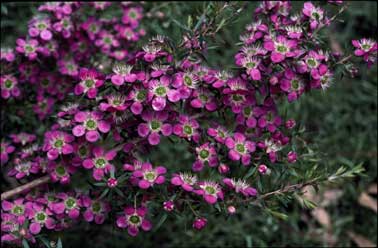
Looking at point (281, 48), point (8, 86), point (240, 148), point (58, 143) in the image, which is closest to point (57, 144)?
point (58, 143)

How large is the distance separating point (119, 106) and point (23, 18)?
83.8 inches

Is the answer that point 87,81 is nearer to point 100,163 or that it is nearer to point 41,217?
point 100,163

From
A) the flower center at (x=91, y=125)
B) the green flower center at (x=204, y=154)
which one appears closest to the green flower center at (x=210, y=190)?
the green flower center at (x=204, y=154)

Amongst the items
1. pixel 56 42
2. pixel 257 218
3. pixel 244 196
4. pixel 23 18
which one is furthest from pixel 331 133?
pixel 23 18

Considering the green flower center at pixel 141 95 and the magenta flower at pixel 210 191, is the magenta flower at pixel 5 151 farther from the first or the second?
the magenta flower at pixel 210 191

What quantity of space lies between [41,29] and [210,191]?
119cm

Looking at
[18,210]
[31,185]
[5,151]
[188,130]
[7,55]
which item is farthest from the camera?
[7,55]

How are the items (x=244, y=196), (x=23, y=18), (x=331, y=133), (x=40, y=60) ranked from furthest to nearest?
(x=23, y=18) < (x=331, y=133) < (x=40, y=60) < (x=244, y=196)

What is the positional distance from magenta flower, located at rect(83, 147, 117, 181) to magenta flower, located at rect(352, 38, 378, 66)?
102 centimetres

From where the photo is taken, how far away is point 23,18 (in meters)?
3.89

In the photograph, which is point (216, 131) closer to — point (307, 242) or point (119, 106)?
point (119, 106)

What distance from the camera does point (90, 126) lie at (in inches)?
84.0

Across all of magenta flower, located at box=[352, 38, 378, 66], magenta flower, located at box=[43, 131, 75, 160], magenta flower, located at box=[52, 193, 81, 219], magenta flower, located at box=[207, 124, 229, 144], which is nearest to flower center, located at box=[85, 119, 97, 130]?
magenta flower, located at box=[43, 131, 75, 160]

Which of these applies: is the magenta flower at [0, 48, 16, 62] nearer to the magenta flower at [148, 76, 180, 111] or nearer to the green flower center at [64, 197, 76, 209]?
the green flower center at [64, 197, 76, 209]
